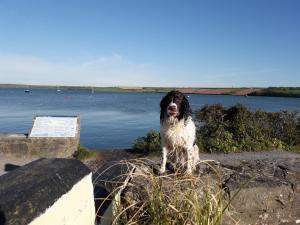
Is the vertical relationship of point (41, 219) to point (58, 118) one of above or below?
above

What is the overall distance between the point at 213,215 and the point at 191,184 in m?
0.33

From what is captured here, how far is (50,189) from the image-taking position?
221cm

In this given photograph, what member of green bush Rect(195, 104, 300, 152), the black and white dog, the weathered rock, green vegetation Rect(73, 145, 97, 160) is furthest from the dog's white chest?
green bush Rect(195, 104, 300, 152)

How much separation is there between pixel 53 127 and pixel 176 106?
8.16 metres

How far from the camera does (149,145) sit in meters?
12.8

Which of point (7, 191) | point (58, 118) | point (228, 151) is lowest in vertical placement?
point (228, 151)

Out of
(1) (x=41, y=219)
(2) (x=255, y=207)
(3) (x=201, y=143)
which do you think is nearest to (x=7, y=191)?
(1) (x=41, y=219)

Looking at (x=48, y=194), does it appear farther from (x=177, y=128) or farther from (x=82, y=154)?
(x=82, y=154)

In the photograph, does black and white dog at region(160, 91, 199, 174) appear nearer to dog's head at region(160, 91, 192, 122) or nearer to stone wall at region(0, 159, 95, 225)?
dog's head at region(160, 91, 192, 122)

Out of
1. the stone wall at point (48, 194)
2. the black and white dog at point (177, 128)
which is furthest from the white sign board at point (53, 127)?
the stone wall at point (48, 194)

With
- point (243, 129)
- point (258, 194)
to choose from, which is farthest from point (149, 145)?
point (258, 194)

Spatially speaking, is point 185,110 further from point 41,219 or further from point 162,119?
point 41,219

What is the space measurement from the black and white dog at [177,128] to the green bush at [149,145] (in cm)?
668

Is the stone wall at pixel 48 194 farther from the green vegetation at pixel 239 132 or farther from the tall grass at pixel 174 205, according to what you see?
the green vegetation at pixel 239 132
